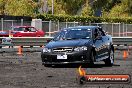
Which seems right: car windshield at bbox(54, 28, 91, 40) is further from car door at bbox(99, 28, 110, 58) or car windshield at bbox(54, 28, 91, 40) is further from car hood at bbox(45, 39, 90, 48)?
car door at bbox(99, 28, 110, 58)

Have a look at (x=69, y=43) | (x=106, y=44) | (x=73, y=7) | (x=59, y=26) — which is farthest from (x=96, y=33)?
(x=73, y=7)

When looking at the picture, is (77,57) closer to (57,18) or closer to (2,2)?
(57,18)

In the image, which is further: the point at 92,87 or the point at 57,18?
the point at 57,18

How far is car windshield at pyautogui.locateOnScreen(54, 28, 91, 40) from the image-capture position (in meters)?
17.9

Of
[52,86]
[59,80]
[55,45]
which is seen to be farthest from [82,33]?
[52,86]

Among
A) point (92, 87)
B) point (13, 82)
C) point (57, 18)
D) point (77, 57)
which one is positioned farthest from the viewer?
point (57, 18)

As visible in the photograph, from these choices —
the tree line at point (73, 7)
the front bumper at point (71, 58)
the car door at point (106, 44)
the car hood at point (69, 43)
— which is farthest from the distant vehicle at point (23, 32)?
the front bumper at point (71, 58)

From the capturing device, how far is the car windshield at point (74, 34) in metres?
17.9

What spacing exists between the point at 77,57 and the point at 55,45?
2.76 ft

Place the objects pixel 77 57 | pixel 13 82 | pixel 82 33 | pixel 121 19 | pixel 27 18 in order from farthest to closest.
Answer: pixel 121 19
pixel 27 18
pixel 82 33
pixel 77 57
pixel 13 82

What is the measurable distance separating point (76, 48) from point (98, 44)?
4.37 feet

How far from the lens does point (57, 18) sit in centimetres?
5628

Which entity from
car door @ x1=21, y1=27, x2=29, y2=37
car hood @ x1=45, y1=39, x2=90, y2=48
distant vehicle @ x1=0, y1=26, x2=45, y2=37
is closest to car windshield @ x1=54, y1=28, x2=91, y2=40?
car hood @ x1=45, y1=39, x2=90, y2=48

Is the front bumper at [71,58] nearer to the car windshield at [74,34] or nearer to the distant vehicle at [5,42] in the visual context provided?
the car windshield at [74,34]
